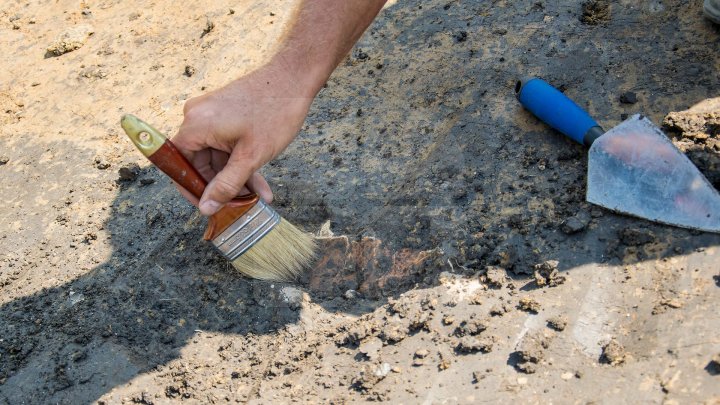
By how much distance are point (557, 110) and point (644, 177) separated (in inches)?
19.0

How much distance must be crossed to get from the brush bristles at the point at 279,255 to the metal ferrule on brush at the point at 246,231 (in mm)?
28

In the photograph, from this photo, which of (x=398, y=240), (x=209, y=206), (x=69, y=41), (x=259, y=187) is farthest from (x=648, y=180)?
(x=69, y=41)

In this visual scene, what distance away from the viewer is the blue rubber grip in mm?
3090

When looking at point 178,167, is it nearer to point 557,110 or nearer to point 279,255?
point 279,255

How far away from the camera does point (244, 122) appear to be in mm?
2576

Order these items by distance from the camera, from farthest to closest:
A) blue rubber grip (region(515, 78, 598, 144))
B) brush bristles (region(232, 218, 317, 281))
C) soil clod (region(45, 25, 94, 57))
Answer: soil clod (region(45, 25, 94, 57))
blue rubber grip (region(515, 78, 598, 144))
brush bristles (region(232, 218, 317, 281))

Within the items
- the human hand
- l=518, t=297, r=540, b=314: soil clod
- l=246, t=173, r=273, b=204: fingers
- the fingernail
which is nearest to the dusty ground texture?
l=518, t=297, r=540, b=314: soil clod

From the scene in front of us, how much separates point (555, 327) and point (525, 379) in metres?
0.25

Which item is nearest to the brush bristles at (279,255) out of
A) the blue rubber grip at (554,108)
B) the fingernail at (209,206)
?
the fingernail at (209,206)

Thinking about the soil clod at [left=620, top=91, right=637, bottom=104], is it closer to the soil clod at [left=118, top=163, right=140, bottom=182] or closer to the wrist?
the wrist

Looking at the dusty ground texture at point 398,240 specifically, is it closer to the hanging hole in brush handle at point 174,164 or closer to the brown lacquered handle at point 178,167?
the hanging hole in brush handle at point 174,164

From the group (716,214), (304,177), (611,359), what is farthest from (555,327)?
(304,177)

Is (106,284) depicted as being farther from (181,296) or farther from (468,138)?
(468,138)

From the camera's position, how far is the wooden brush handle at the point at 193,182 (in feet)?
8.72
